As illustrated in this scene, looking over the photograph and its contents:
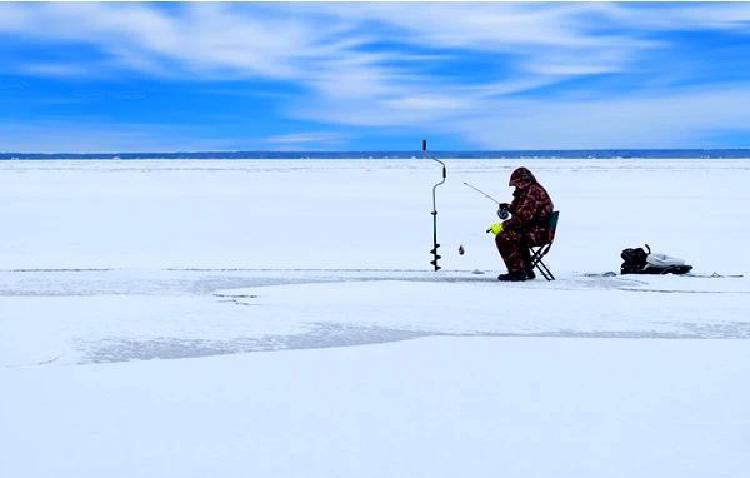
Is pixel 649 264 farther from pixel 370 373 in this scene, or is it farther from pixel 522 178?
pixel 370 373

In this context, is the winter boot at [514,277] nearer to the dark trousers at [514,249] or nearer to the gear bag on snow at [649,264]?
the dark trousers at [514,249]

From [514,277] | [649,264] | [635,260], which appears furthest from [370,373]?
[649,264]

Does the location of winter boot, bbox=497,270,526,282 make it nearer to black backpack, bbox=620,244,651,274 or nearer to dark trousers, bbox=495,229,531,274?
dark trousers, bbox=495,229,531,274

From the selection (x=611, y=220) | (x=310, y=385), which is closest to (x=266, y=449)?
(x=310, y=385)

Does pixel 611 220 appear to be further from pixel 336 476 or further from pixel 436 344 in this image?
pixel 336 476

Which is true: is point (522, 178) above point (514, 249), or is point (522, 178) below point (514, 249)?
above

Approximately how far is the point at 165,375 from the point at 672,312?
5.15 m

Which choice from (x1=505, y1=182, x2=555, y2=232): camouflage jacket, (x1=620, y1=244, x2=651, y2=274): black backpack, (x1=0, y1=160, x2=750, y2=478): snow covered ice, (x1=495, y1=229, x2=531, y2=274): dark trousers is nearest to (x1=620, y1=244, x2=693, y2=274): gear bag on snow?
(x1=620, y1=244, x2=651, y2=274): black backpack

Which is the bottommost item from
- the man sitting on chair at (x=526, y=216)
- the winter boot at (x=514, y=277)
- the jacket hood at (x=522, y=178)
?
the winter boot at (x=514, y=277)

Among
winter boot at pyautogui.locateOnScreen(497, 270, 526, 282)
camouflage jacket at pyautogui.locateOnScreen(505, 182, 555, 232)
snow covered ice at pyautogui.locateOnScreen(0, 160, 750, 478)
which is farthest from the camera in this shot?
winter boot at pyautogui.locateOnScreen(497, 270, 526, 282)

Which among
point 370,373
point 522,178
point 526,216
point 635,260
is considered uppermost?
point 522,178

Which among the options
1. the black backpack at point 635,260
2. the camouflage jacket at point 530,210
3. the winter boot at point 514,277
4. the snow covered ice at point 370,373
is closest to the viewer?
the snow covered ice at point 370,373

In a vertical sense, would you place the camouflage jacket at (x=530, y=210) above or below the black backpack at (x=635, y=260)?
above

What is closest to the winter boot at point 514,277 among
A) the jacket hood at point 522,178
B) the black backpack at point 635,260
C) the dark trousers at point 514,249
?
the dark trousers at point 514,249
